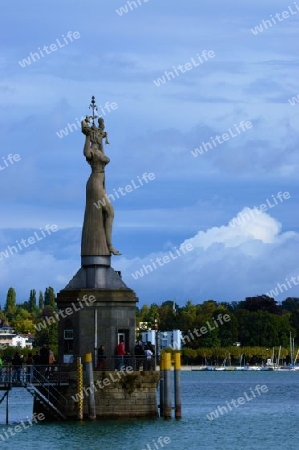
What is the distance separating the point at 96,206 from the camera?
57656mm

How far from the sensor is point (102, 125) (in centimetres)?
5812

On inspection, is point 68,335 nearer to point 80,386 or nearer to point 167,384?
point 80,386

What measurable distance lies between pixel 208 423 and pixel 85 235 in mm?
10938

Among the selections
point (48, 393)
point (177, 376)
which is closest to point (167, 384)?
point (177, 376)

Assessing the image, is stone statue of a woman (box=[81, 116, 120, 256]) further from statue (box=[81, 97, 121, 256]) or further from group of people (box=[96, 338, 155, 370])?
group of people (box=[96, 338, 155, 370])

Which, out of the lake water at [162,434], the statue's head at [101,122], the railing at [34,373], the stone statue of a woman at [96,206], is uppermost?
the statue's head at [101,122]

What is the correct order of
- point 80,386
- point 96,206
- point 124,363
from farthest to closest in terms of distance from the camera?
point 96,206
point 124,363
point 80,386

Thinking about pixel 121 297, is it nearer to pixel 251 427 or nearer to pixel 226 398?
pixel 251 427

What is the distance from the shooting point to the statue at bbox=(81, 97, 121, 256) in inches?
2270

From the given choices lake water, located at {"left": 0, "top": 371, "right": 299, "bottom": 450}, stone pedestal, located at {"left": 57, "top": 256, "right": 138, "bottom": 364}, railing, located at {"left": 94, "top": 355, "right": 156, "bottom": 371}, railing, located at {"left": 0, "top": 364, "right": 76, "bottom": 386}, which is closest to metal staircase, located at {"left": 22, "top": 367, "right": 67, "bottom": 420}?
railing, located at {"left": 0, "top": 364, "right": 76, "bottom": 386}

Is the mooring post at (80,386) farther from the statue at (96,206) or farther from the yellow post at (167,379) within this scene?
the statue at (96,206)

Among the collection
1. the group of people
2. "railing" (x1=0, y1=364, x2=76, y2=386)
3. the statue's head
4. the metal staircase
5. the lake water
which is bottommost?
the lake water

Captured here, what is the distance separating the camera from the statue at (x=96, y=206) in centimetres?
5766

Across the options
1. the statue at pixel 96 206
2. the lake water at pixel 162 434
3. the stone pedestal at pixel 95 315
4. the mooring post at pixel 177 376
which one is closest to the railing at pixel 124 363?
the stone pedestal at pixel 95 315
